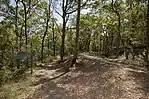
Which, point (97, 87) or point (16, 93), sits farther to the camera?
point (16, 93)

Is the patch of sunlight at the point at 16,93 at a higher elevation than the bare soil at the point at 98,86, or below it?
below

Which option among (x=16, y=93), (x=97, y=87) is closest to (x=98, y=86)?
(x=97, y=87)

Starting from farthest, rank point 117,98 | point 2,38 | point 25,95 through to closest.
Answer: point 2,38 < point 25,95 < point 117,98

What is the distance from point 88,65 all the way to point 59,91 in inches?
173

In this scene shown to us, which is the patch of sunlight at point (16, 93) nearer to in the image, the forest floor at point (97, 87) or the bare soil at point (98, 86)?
the forest floor at point (97, 87)

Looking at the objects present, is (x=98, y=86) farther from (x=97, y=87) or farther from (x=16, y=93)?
(x=16, y=93)

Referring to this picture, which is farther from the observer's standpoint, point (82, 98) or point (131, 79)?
point (131, 79)

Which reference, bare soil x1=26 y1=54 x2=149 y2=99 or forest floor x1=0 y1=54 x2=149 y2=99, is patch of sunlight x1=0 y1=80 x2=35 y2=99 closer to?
forest floor x1=0 y1=54 x2=149 y2=99

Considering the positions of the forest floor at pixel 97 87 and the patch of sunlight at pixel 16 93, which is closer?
the forest floor at pixel 97 87

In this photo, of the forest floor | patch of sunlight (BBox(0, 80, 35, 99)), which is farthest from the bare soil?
patch of sunlight (BBox(0, 80, 35, 99))

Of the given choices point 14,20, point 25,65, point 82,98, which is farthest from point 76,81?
point 14,20

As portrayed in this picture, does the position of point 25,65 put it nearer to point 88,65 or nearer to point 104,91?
point 88,65

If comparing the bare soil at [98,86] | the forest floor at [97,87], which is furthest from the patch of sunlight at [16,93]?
the bare soil at [98,86]

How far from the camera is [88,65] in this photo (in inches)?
545
